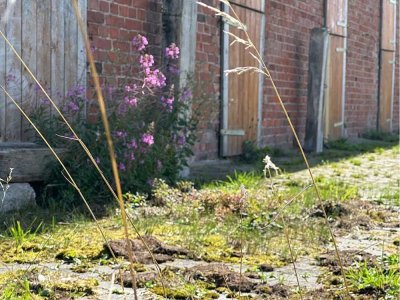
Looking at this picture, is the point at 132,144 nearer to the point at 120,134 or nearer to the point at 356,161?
the point at 120,134

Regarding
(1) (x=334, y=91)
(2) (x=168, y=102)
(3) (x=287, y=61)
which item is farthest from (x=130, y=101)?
(1) (x=334, y=91)

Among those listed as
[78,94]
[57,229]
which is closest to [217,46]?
[78,94]

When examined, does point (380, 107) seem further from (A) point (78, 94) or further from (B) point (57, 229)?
(B) point (57, 229)

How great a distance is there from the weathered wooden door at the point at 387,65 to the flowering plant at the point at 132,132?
9721mm

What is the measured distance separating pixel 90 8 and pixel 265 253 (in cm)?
314

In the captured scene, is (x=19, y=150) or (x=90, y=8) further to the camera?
(x=90, y=8)

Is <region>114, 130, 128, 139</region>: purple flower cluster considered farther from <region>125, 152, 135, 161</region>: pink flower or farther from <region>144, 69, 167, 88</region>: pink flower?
<region>144, 69, 167, 88</region>: pink flower

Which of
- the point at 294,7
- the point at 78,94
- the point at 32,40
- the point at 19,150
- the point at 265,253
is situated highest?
the point at 294,7

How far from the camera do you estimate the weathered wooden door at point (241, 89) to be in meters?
8.48

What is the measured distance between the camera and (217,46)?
8.33 meters

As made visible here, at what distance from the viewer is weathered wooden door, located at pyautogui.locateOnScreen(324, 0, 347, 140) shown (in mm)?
12047

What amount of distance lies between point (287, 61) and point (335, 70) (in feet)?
7.68

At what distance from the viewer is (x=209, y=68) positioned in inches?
321

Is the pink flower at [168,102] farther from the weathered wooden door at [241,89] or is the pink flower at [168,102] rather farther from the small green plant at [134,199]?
the weathered wooden door at [241,89]
